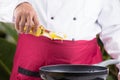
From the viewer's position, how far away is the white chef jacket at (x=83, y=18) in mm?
998

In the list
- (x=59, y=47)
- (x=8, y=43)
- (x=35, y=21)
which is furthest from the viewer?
(x=8, y=43)

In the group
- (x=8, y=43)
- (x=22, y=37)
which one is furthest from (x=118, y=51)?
(x=8, y=43)

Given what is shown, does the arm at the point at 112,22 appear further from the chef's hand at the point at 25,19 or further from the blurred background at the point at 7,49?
the blurred background at the point at 7,49

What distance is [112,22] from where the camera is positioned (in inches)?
41.8

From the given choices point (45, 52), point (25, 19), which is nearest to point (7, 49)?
point (45, 52)

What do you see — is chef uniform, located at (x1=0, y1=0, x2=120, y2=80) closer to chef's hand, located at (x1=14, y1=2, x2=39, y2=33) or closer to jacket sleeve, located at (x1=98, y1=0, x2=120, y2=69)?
jacket sleeve, located at (x1=98, y1=0, x2=120, y2=69)

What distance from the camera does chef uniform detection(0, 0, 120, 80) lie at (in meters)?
0.99

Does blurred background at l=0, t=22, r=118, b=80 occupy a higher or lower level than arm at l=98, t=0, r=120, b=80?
lower

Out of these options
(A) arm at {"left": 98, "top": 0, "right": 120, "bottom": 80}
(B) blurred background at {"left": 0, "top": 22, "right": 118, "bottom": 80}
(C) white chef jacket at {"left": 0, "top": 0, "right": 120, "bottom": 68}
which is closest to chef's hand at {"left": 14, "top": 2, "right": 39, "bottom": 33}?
(C) white chef jacket at {"left": 0, "top": 0, "right": 120, "bottom": 68}

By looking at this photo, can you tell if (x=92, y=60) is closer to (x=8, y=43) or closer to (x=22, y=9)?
(x=22, y=9)

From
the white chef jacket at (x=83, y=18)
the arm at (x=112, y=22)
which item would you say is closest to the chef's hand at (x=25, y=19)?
the white chef jacket at (x=83, y=18)

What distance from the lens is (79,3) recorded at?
1.02 m

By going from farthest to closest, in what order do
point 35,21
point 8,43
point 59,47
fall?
point 8,43
point 59,47
point 35,21

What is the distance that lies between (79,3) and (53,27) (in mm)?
111
